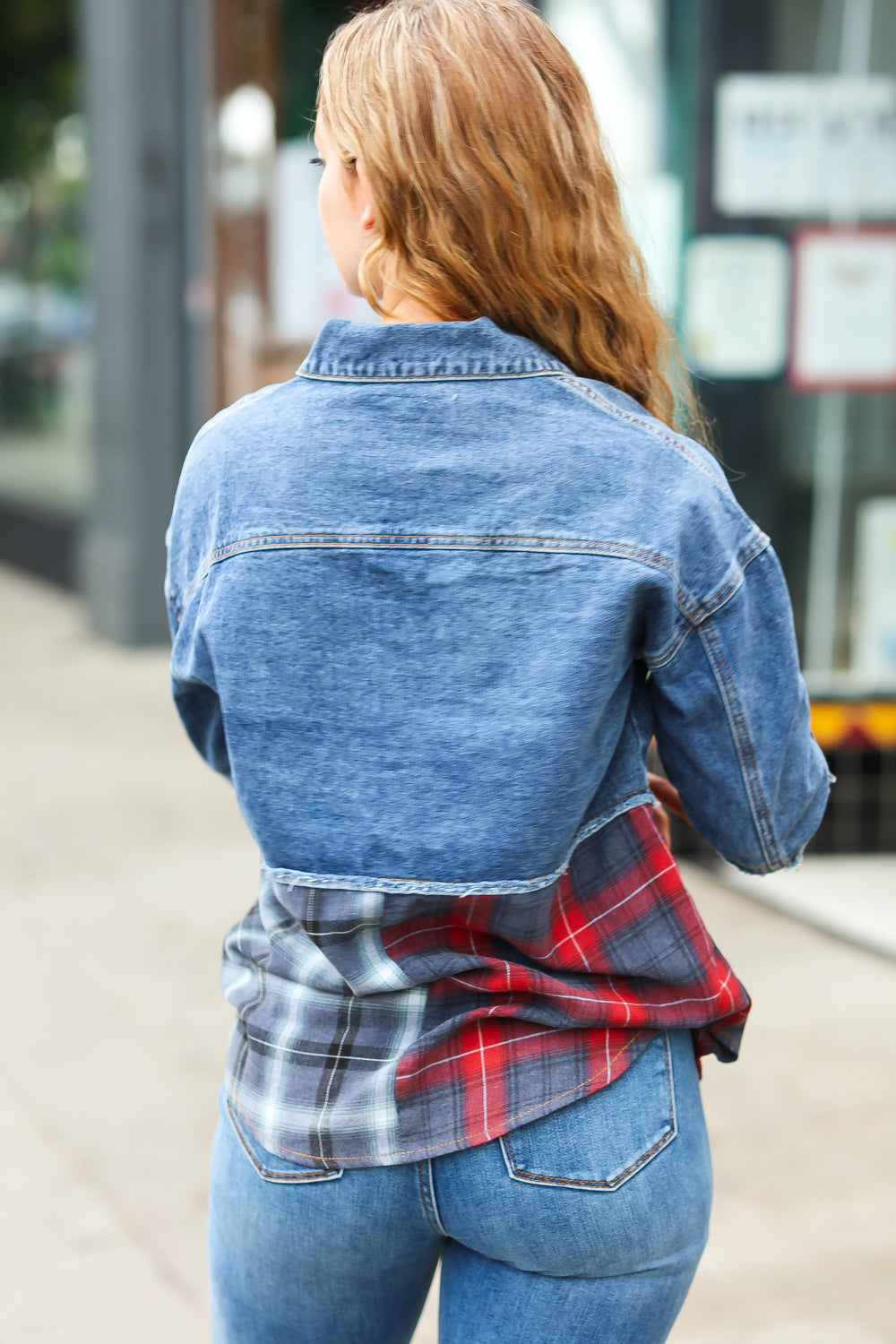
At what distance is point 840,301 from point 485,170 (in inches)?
154

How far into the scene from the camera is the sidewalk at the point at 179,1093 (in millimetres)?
2643

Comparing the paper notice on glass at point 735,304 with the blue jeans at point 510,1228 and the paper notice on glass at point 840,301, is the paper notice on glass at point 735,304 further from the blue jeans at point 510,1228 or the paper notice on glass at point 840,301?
the blue jeans at point 510,1228

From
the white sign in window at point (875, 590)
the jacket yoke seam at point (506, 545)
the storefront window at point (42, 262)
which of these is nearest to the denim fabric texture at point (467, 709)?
the jacket yoke seam at point (506, 545)

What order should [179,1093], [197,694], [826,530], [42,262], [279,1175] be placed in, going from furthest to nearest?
[42,262] → [826,530] → [179,1093] → [197,694] → [279,1175]

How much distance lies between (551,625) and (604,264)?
33 centimetres

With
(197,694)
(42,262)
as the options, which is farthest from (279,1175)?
(42,262)

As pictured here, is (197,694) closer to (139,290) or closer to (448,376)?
(448,376)

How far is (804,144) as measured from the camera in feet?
15.5

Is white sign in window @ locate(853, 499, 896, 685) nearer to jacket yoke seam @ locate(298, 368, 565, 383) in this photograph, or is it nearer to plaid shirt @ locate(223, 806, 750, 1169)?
plaid shirt @ locate(223, 806, 750, 1169)

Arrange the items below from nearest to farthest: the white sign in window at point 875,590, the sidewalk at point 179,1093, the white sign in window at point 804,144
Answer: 1. the sidewalk at point 179,1093
2. the white sign in window at point 804,144
3. the white sign in window at point 875,590

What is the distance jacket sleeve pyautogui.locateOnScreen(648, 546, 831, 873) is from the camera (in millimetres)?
1203

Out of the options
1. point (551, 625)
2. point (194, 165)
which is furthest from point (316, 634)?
point (194, 165)

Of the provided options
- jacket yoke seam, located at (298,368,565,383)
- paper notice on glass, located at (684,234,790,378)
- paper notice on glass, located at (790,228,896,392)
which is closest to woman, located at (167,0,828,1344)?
jacket yoke seam, located at (298,368,565,383)

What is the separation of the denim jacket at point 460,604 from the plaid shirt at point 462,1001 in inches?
1.8
